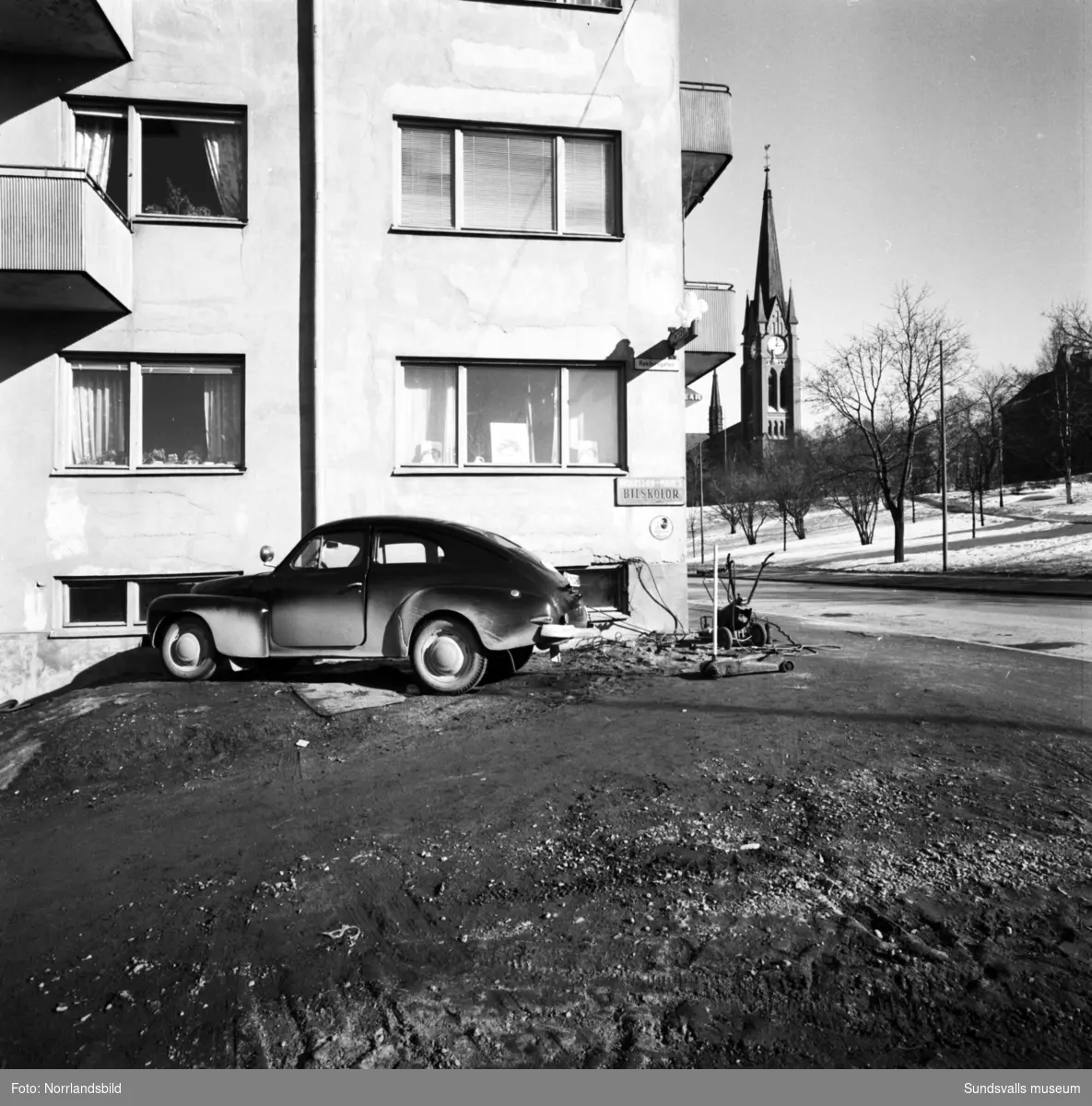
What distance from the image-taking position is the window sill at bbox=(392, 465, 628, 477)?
10.4 metres

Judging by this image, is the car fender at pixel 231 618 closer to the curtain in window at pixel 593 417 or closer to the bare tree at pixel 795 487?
the curtain in window at pixel 593 417

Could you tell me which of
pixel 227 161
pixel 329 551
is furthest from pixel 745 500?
pixel 329 551

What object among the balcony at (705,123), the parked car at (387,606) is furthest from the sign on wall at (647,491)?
the balcony at (705,123)

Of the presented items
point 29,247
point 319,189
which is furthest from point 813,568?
point 29,247

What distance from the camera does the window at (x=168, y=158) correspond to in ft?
33.3

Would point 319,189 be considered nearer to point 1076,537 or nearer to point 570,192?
point 570,192

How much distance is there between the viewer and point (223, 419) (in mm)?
10234

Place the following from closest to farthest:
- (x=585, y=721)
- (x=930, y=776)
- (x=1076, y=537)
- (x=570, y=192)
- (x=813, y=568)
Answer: (x=930, y=776)
(x=585, y=721)
(x=570, y=192)
(x=1076, y=537)
(x=813, y=568)

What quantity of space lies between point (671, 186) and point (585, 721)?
7981 millimetres

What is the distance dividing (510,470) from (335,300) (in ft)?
10.1

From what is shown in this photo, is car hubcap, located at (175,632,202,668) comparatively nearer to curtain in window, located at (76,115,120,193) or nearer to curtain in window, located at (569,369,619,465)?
curtain in window, located at (569,369,619,465)

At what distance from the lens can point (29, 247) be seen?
8594 millimetres

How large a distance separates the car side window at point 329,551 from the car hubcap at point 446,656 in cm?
125

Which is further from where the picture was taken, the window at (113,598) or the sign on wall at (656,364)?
the sign on wall at (656,364)
